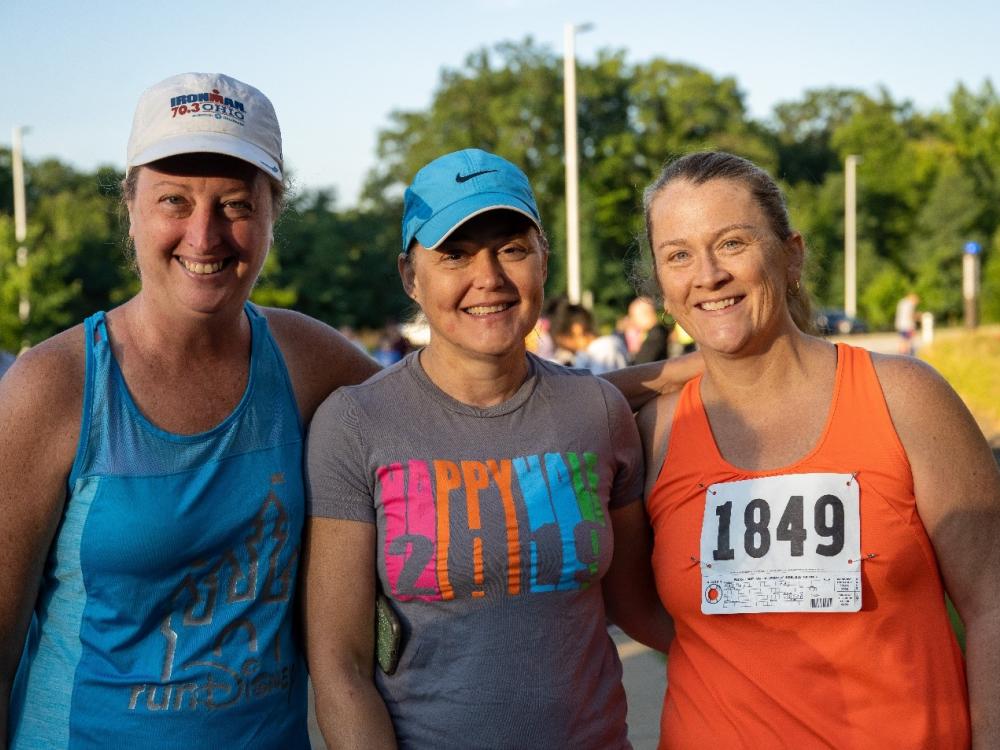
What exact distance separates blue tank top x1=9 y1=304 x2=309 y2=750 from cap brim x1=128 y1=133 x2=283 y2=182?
1.31 ft

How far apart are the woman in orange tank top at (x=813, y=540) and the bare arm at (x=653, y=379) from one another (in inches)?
11.6

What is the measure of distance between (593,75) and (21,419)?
55276mm

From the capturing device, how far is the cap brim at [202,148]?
2.27 m

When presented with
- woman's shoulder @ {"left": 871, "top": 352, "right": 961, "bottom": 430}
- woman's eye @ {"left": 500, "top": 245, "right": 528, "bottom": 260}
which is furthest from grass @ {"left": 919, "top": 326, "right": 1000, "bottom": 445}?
woman's eye @ {"left": 500, "top": 245, "right": 528, "bottom": 260}

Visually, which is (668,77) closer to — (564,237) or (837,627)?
(564,237)

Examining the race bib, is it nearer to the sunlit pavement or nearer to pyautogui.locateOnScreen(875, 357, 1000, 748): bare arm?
pyautogui.locateOnScreen(875, 357, 1000, 748): bare arm

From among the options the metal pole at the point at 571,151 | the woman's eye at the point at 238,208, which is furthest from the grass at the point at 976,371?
the woman's eye at the point at 238,208

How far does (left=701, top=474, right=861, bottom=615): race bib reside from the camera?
2.35 m

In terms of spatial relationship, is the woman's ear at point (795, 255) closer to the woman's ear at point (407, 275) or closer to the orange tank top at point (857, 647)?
the orange tank top at point (857, 647)

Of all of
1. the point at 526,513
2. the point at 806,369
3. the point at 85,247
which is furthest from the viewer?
the point at 85,247

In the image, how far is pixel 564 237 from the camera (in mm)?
48688

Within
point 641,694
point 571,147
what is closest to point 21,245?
point 571,147

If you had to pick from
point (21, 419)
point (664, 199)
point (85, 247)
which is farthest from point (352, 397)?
point (85, 247)

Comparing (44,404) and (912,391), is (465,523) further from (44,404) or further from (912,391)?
(912,391)
